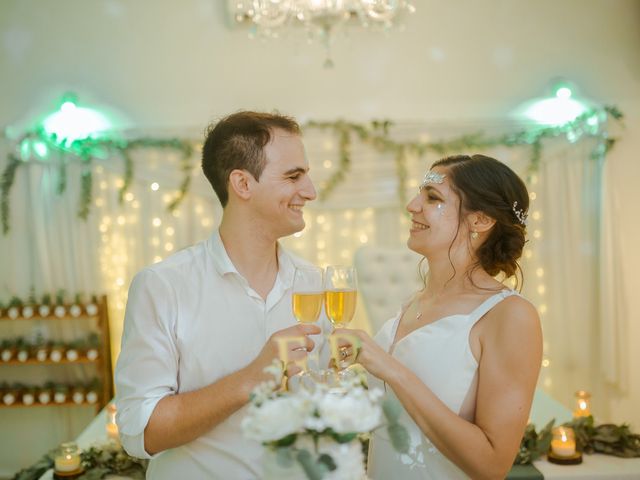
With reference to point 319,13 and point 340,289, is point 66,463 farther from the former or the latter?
point 319,13

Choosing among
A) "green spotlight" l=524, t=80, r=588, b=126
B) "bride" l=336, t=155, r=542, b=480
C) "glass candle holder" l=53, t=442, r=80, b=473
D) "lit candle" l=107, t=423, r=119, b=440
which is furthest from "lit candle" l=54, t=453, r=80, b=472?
"green spotlight" l=524, t=80, r=588, b=126

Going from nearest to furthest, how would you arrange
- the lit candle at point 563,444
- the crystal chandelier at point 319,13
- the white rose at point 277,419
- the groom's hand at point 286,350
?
the white rose at point 277,419 < the groom's hand at point 286,350 < the lit candle at point 563,444 < the crystal chandelier at point 319,13

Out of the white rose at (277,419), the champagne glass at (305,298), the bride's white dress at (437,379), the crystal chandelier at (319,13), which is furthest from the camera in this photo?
the crystal chandelier at (319,13)

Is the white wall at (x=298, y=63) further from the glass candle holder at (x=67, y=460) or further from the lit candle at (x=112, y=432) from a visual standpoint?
the glass candle holder at (x=67, y=460)

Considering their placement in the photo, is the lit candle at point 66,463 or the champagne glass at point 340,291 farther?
the lit candle at point 66,463

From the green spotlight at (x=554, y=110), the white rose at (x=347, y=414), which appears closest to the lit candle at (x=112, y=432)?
the white rose at (x=347, y=414)

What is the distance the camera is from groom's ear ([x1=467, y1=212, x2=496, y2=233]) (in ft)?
7.29

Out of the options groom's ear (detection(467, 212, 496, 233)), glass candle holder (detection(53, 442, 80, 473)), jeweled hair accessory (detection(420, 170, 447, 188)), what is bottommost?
glass candle holder (detection(53, 442, 80, 473))

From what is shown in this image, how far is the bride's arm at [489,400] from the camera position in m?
1.87

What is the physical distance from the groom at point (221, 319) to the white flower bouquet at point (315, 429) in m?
0.44

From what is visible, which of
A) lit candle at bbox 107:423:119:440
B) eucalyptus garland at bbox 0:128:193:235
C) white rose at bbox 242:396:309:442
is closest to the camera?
white rose at bbox 242:396:309:442

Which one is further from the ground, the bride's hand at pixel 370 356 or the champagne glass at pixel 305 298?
the champagne glass at pixel 305 298

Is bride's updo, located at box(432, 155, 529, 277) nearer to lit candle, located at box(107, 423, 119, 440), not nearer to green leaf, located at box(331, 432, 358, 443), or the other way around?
green leaf, located at box(331, 432, 358, 443)

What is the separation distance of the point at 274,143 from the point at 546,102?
385cm
